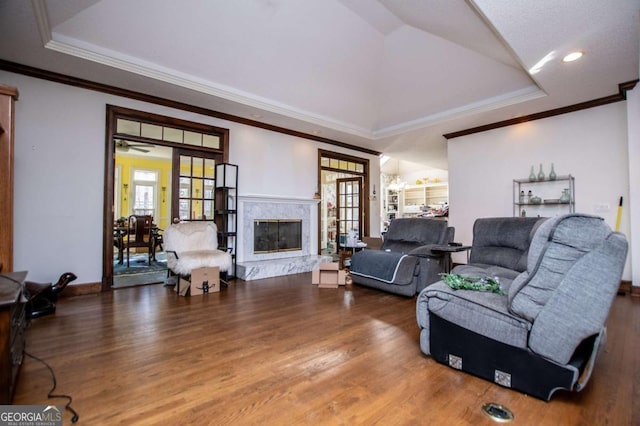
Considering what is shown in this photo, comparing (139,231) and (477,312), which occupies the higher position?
(139,231)

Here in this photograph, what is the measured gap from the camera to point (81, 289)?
3748 mm

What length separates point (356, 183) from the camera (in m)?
7.46

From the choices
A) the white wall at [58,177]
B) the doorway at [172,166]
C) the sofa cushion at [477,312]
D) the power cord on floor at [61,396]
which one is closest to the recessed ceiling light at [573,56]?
the sofa cushion at [477,312]

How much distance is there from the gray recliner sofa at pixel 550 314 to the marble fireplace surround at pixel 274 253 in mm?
3495

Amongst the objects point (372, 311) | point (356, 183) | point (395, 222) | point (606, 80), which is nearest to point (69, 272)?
point (372, 311)

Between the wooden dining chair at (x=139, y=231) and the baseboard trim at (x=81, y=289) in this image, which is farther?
the wooden dining chair at (x=139, y=231)

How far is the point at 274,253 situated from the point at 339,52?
3.51 metres

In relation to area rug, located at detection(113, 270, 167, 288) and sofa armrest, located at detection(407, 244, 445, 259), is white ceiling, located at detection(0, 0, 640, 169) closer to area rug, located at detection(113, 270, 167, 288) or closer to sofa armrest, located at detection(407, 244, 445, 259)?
sofa armrest, located at detection(407, 244, 445, 259)

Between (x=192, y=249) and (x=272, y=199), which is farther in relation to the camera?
(x=272, y=199)

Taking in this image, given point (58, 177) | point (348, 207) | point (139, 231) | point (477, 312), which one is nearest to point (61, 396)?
point (477, 312)

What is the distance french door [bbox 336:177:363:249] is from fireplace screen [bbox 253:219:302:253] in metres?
1.84

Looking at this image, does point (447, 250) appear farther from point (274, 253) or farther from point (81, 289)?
point (81, 289)

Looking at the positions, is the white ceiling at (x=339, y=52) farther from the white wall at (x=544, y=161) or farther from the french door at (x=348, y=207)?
the french door at (x=348, y=207)

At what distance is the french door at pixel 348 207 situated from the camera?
7398 millimetres
